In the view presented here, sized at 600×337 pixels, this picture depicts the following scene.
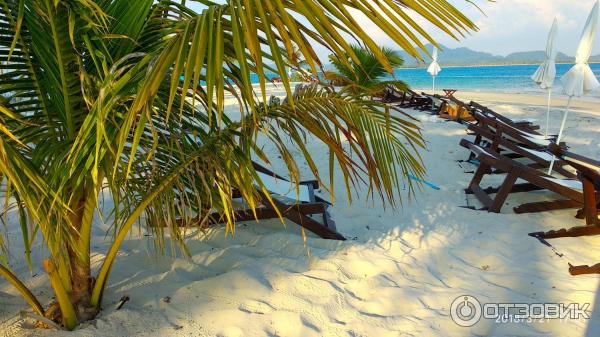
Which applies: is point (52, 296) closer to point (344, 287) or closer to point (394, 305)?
point (344, 287)

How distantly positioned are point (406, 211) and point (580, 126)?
23.5 feet

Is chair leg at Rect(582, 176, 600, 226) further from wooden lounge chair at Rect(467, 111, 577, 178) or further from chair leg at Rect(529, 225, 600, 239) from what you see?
wooden lounge chair at Rect(467, 111, 577, 178)

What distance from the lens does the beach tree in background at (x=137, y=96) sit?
3.08ft

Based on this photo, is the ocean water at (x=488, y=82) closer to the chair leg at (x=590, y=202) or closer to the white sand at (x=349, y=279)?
the chair leg at (x=590, y=202)

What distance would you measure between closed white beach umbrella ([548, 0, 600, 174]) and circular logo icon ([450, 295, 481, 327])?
380cm

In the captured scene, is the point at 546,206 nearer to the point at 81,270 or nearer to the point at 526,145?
the point at 526,145

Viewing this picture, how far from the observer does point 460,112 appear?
9.41 metres

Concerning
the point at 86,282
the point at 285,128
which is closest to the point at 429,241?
the point at 285,128

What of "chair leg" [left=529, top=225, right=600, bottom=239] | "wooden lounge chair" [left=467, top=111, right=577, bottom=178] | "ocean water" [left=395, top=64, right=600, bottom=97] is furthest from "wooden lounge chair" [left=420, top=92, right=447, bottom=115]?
"chair leg" [left=529, top=225, right=600, bottom=239]

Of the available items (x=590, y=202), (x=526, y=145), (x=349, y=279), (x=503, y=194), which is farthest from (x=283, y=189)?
(x=526, y=145)

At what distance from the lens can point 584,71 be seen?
5266mm

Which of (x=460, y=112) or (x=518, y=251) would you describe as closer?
(x=518, y=251)

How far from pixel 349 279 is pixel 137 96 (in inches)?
82.0

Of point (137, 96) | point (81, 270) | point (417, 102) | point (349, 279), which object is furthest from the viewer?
point (417, 102)
